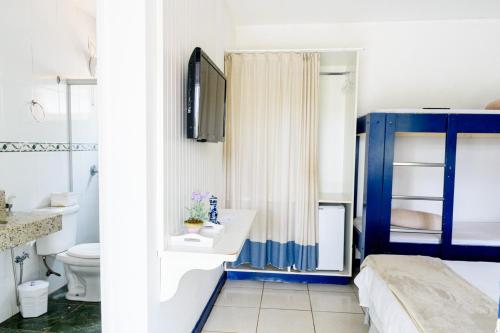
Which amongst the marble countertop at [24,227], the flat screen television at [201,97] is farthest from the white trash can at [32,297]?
the flat screen television at [201,97]

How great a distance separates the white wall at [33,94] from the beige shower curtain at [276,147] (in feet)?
4.63

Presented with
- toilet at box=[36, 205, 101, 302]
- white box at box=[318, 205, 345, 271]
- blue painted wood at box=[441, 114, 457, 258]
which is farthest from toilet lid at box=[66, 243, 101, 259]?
blue painted wood at box=[441, 114, 457, 258]

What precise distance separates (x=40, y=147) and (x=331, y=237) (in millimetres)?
2567

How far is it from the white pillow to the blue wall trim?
736 mm

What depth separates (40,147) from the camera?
267cm

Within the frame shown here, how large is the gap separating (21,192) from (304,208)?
2238 millimetres

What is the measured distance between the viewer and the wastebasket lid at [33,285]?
7.86 feet

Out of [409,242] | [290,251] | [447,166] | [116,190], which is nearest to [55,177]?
[116,190]

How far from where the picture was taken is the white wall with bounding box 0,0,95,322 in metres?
2.34

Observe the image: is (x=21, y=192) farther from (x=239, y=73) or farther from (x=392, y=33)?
(x=392, y=33)

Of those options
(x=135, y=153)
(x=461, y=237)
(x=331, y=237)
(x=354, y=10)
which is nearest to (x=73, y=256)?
(x=135, y=153)

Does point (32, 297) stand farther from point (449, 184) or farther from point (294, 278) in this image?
point (449, 184)

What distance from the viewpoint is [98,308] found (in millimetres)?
2650

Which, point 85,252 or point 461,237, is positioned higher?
point 461,237
